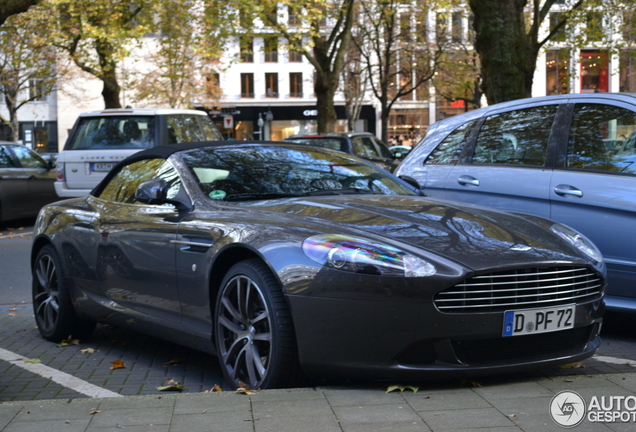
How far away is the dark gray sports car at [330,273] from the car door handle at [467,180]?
1.12 meters

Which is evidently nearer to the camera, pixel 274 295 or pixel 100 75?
pixel 274 295

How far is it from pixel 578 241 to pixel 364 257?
136 cm

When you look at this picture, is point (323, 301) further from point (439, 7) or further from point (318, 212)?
point (439, 7)

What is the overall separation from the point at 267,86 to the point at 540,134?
207 ft

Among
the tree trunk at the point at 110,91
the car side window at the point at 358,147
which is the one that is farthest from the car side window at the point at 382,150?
the tree trunk at the point at 110,91

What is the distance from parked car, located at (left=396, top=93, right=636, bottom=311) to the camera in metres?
5.47

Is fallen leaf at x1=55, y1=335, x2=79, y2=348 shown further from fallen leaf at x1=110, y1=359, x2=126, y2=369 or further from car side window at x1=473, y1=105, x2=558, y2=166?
car side window at x1=473, y1=105, x2=558, y2=166

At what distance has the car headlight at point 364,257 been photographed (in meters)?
3.67

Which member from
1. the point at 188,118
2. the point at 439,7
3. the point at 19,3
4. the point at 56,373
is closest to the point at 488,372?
the point at 56,373

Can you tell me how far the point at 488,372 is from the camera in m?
3.79

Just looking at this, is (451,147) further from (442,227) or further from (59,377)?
(59,377)

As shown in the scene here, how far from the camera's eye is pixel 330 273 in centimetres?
374

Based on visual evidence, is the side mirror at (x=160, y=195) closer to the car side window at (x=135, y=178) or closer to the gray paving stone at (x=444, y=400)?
the car side window at (x=135, y=178)

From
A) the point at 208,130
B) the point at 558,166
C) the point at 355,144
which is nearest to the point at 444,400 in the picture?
the point at 558,166
